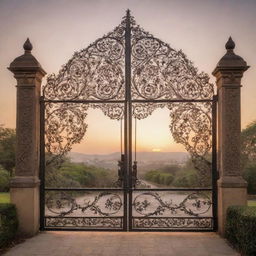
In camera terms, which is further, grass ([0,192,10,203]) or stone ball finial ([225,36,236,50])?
grass ([0,192,10,203])

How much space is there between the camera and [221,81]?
24.1 feet

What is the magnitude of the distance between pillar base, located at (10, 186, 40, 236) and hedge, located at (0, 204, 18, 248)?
0.18m

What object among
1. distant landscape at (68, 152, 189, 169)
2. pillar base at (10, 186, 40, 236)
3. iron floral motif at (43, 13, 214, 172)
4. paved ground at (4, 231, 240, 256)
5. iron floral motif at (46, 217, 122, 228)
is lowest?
paved ground at (4, 231, 240, 256)

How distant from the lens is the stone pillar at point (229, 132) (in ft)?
23.4

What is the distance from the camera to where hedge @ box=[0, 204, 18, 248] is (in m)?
6.27

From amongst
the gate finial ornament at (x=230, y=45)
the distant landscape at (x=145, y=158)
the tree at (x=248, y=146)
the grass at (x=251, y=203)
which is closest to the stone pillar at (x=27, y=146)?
the distant landscape at (x=145, y=158)

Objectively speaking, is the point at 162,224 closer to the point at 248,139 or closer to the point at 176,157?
the point at 176,157

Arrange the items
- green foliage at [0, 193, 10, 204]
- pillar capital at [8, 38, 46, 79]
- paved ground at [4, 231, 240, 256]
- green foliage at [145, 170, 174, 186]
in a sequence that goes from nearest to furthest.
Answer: paved ground at [4, 231, 240, 256]
pillar capital at [8, 38, 46, 79]
green foliage at [145, 170, 174, 186]
green foliage at [0, 193, 10, 204]

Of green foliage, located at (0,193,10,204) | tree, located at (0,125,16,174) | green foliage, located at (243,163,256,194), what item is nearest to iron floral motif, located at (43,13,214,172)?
green foliage, located at (0,193,10,204)

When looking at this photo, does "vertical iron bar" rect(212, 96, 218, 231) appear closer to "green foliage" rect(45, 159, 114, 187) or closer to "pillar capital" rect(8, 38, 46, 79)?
"green foliage" rect(45, 159, 114, 187)

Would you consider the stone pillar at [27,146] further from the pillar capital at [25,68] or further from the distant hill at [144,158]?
the distant hill at [144,158]

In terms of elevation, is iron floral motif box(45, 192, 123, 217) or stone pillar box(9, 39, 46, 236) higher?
stone pillar box(9, 39, 46, 236)

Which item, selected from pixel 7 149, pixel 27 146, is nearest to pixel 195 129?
pixel 27 146

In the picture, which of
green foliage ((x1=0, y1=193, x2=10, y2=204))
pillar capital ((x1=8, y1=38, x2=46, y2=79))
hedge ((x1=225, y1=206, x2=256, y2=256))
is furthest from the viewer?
green foliage ((x1=0, y1=193, x2=10, y2=204))
